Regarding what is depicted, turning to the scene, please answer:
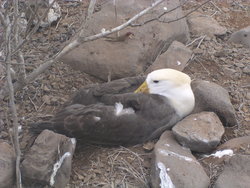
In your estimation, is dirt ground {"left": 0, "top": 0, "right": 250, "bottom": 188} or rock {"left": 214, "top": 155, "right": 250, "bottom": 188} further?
dirt ground {"left": 0, "top": 0, "right": 250, "bottom": 188}

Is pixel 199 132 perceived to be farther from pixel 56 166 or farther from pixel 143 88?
pixel 56 166

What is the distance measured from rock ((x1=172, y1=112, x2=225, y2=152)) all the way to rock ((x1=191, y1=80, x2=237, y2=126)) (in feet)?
0.62

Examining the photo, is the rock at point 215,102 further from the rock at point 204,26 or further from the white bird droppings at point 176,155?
the rock at point 204,26

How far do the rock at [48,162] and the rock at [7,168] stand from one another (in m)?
0.07

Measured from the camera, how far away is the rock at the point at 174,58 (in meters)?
4.91

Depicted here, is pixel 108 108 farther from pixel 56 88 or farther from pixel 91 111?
pixel 56 88

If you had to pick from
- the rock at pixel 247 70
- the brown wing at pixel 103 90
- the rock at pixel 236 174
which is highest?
the brown wing at pixel 103 90

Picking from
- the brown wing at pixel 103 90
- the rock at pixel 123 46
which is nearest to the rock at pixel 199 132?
the brown wing at pixel 103 90

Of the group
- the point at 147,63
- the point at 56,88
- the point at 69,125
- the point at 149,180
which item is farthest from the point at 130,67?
the point at 149,180

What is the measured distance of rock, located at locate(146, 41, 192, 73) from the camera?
16.1ft

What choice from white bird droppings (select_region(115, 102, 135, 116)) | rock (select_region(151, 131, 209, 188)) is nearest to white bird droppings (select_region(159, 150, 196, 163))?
rock (select_region(151, 131, 209, 188))

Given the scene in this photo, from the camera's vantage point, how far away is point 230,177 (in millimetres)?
3504

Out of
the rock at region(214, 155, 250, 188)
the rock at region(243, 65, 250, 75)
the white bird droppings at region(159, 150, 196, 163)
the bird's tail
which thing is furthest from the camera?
the rock at region(243, 65, 250, 75)

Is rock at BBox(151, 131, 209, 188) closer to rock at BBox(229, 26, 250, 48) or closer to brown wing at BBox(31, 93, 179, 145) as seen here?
brown wing at BBox(31, 93, 179, 145)
